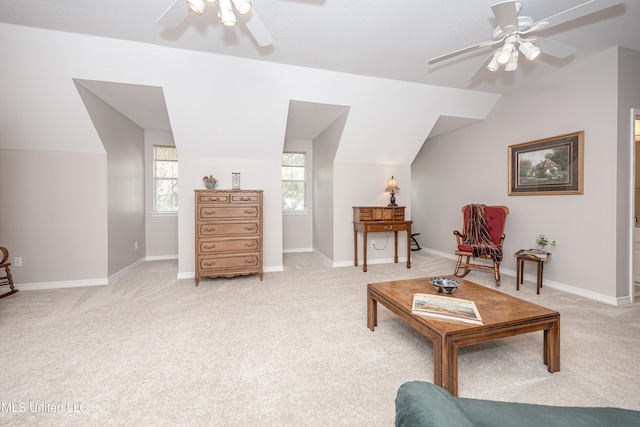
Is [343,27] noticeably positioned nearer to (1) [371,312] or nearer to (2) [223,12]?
(2) [223,12]

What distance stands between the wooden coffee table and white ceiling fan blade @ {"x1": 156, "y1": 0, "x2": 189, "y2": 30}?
2569 millimetres

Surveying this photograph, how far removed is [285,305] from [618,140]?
4.13 meters

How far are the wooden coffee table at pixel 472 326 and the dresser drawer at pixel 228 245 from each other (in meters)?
2.25

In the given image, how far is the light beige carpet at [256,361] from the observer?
157 cm

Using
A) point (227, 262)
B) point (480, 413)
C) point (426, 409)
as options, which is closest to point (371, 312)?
point (480, 413)

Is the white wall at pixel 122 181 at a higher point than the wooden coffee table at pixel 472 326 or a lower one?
higher

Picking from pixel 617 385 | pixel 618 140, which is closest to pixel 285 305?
pixel 617 385

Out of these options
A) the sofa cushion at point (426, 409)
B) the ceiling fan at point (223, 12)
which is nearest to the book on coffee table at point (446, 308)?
the sofa cushion at point (426, 409)

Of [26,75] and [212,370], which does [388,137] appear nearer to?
[212,370]

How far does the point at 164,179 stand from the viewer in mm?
→ 5637

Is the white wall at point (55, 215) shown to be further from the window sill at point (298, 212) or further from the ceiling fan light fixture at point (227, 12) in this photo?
the window sill at point (298, 212)

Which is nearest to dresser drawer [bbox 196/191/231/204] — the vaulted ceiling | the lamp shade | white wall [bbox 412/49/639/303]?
the vaulted ceiling

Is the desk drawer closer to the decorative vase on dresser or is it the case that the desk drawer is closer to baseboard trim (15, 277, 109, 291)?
the decorative vase on dresser

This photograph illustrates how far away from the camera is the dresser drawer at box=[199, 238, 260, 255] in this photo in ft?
12.8
